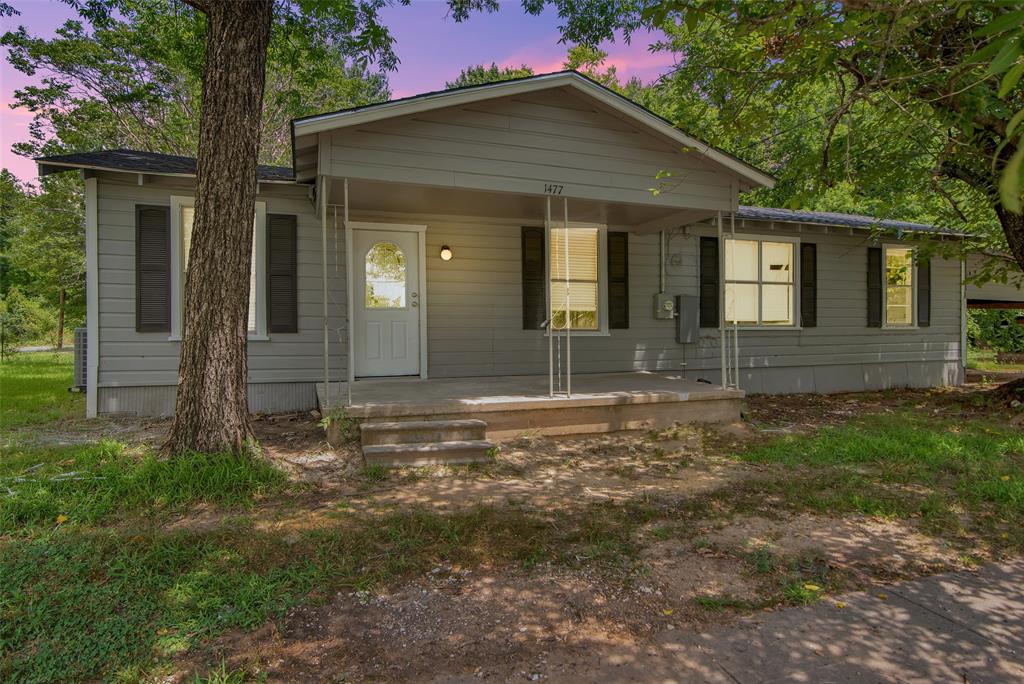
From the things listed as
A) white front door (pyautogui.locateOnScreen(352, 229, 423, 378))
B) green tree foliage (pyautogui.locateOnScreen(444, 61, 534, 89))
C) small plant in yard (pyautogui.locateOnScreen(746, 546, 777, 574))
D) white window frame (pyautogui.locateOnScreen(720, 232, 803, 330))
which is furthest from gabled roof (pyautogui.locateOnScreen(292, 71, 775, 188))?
green tree foliage (pyautogui.locateOnScreen(444, 61, 534, 89))

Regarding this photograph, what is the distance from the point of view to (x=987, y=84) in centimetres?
537

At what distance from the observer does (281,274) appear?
6.94 m

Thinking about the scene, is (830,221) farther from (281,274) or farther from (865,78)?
(281,274)

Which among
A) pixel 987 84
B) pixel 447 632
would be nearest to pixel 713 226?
pixel 987 84

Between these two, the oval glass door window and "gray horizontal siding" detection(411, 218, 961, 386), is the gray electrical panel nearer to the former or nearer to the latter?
"gray horizontal siding" detection(411, 218, 961, 386)

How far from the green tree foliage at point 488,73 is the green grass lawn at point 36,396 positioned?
13.9 meters

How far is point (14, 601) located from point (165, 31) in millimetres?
10689

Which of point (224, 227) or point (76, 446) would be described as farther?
point (76, 446)

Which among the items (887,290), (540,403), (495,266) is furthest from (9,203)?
(887,290)

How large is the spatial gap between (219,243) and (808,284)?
8.85 meters

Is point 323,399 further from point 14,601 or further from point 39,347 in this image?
point 39,347

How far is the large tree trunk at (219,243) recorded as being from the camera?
4109 millimetres

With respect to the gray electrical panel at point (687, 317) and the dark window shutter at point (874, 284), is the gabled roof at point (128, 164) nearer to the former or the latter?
the gray electrical panel at point (687, 317)

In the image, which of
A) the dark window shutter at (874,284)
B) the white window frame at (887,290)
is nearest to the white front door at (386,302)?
the dark window shutter at (874,284)
